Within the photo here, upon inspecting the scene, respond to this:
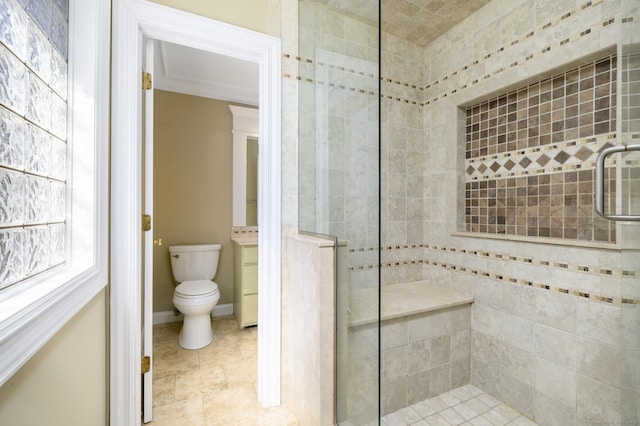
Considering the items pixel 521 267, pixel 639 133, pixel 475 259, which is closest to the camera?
pixel 639 133

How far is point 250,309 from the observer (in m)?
2.62

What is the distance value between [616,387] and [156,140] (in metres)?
3.65

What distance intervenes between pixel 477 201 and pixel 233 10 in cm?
207

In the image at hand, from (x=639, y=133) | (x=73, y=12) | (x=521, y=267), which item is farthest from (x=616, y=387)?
(x=73, y=12)

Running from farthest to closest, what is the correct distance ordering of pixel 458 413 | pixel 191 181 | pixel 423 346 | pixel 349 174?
pixel 191 181 < pixel 423 346 < pixel 458 413 < pixel 349 174

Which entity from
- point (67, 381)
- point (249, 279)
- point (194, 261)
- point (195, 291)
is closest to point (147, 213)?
point (67, 381)

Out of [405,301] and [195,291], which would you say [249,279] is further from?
[405,301]

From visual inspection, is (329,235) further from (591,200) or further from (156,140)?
(156,140)

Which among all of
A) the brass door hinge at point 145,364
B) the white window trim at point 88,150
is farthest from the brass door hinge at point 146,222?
the brass door hinge at point 145,364

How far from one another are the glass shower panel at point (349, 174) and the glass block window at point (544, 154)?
132 centimetres

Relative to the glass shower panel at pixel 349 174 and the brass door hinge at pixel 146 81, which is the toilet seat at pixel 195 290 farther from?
the brass door hinge at pixel 146 81

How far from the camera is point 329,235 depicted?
1293 millimetres

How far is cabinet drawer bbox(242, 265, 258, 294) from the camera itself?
8.52ft

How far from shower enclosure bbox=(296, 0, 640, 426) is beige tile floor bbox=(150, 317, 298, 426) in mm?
661
